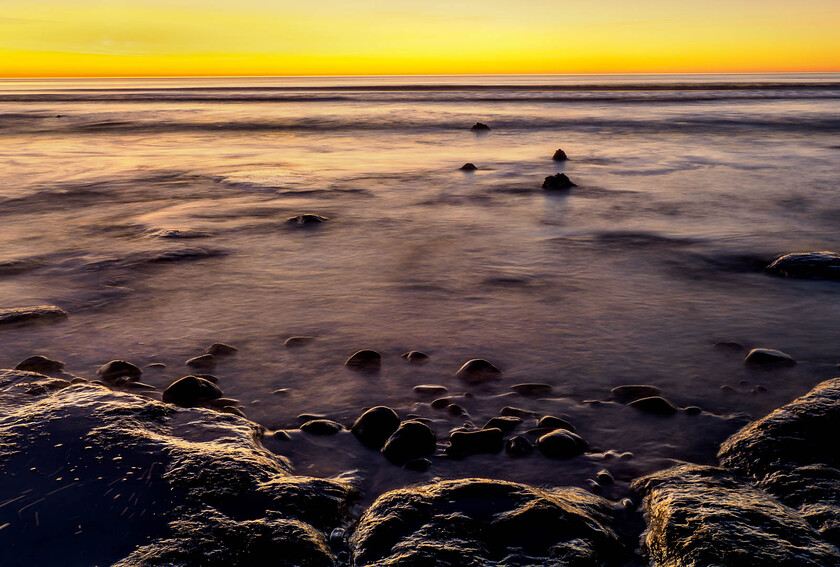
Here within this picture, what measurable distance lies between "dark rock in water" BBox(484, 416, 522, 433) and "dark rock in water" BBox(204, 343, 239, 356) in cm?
172

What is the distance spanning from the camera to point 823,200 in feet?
28.9

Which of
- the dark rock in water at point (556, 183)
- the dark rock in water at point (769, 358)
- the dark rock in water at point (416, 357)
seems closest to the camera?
the dark rock in water at point (769, 358)

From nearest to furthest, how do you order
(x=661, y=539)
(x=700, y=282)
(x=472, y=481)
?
(x=661, y=539) → (x=472, y=481) → (x=700, y=282)

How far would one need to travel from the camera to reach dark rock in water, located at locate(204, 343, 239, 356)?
3.88 metres

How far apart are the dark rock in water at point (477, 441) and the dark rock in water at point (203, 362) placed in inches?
62.4

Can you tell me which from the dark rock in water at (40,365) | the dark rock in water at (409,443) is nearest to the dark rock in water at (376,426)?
the dark rock in water at (409,443)

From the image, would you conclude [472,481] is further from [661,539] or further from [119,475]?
[119,475]

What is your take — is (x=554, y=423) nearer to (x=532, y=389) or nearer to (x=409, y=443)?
(x=532, y=389)

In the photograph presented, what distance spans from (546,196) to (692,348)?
5.72 metres

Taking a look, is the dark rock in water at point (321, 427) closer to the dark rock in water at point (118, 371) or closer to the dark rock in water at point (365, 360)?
the dark rock in water at point (365, 360)

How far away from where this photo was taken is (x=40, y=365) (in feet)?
11.9

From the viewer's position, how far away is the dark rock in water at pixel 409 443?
2.82 meters

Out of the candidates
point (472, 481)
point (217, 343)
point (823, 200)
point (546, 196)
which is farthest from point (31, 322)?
point (823, 200)

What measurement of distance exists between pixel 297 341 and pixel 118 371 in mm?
1039
